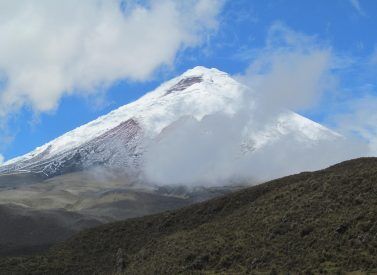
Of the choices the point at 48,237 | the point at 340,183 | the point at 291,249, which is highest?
the point at 48,237

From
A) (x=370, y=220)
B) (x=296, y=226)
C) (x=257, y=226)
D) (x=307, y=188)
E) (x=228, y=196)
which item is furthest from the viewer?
(x=228, y=196)

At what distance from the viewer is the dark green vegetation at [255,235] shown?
42344 mm

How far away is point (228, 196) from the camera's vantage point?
6856 centimetres

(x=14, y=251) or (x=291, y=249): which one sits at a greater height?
(x=14, y=251)

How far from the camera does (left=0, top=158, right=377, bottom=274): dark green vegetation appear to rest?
1667 inches

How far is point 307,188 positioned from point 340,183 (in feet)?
14.0

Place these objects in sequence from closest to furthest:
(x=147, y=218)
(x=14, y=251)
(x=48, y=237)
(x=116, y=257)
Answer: (x=116, y=257), (x=147, y=218), (x=14, y=251), (x=48, y=237)

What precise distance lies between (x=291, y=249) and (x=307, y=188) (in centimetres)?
1405

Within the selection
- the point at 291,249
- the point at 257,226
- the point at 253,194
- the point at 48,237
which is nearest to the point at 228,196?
the point at 253,194

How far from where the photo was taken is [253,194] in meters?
65.9

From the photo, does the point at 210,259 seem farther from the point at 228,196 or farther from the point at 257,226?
the point at 228,196

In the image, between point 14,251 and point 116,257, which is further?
point 14,251

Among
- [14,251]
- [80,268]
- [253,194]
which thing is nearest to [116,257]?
[80,268]

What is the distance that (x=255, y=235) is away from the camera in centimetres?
4959
